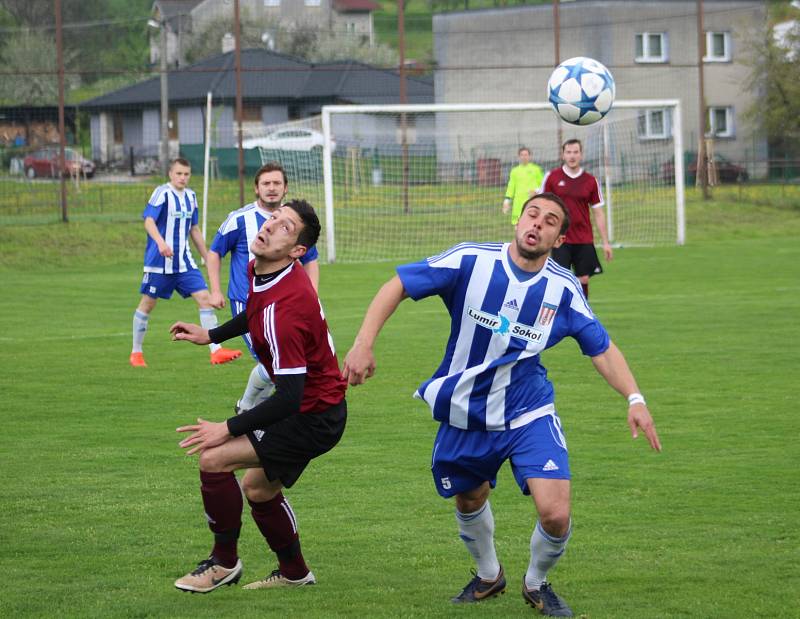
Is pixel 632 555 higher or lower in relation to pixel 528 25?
lower

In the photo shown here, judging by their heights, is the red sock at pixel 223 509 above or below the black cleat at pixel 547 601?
above

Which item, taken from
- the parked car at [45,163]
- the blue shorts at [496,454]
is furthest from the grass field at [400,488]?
the parked car at [45,163]

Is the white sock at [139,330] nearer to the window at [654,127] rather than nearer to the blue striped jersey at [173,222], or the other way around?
the blue striped jersey at [173,222]

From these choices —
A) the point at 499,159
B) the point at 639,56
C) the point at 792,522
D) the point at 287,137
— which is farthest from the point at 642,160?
the point at 792,522

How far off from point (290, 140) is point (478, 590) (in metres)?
21.5

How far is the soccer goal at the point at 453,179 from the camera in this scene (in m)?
25.2

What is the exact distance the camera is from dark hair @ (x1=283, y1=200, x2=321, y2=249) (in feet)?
17.3

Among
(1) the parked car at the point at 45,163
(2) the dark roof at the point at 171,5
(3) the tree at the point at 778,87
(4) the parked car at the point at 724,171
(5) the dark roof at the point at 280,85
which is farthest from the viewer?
(2) the dark roof at the point at 171,5

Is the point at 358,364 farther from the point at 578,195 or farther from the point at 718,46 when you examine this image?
the point at 718,46

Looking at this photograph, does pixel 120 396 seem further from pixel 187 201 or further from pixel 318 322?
pixel 318 322

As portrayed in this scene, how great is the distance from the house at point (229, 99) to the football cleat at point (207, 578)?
2294 centimetres

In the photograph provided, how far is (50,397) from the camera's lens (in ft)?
33.9

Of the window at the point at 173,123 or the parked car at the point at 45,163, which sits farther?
the window at the point at 173,123

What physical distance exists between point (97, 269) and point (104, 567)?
58.1 ft
